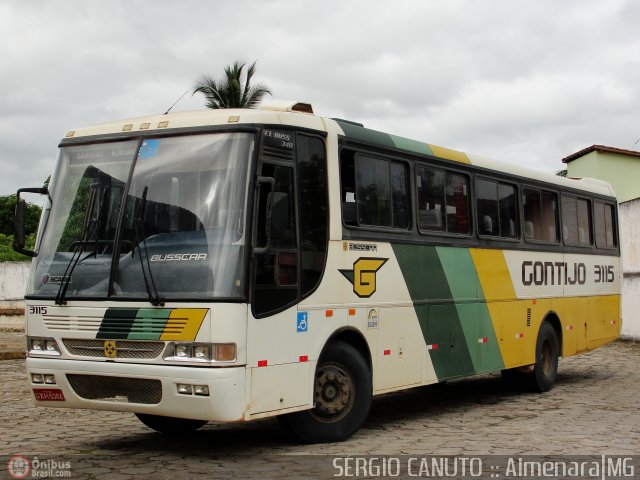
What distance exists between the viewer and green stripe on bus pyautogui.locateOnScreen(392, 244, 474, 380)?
35.1 feet

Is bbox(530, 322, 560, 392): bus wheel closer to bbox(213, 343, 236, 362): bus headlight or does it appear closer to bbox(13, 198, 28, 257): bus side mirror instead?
bbox(213, 343, 236, 362): bus headlight

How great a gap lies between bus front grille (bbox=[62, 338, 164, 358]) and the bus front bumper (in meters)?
0.09

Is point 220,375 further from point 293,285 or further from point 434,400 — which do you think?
point 434,400

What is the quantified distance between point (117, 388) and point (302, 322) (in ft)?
5.74

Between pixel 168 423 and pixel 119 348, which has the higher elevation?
pixel 119 348

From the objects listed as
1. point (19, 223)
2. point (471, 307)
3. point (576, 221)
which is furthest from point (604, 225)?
point (19, 223)

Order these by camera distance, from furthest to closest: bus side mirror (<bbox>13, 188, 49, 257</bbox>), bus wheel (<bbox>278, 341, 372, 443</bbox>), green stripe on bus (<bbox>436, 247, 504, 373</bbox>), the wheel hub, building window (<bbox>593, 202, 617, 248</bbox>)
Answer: building window (<bbox>593, 202, 617, 248</bbox>) → green stripe on bus (<bbox>436, 247, 504, 373</bbox>) → the wheel hub → bus wheel (<bbox>278, 341, 372, 443</bbox>) → bus side mirror (<bbox>13, 188, 49, 257</bbox>)

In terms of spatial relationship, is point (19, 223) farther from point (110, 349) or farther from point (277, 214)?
point (277, 214)

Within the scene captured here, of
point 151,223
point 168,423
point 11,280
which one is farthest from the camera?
point 11,280

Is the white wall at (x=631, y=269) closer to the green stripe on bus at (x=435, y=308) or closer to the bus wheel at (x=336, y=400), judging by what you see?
the green stripe on bus at (x=435, y=308)

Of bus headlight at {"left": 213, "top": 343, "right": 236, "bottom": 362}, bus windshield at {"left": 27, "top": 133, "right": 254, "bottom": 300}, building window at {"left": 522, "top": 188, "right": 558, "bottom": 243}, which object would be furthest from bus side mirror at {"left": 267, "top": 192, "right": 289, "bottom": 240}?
building window at {"left": 522, "top": 188, "right": 558, "bottom": 243}

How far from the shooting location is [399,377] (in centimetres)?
1041

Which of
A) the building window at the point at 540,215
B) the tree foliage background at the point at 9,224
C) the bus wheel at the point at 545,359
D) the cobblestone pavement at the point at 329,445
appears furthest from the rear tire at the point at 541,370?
the tree foliage background at the point at 9,224

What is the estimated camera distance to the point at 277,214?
832 centimetres
